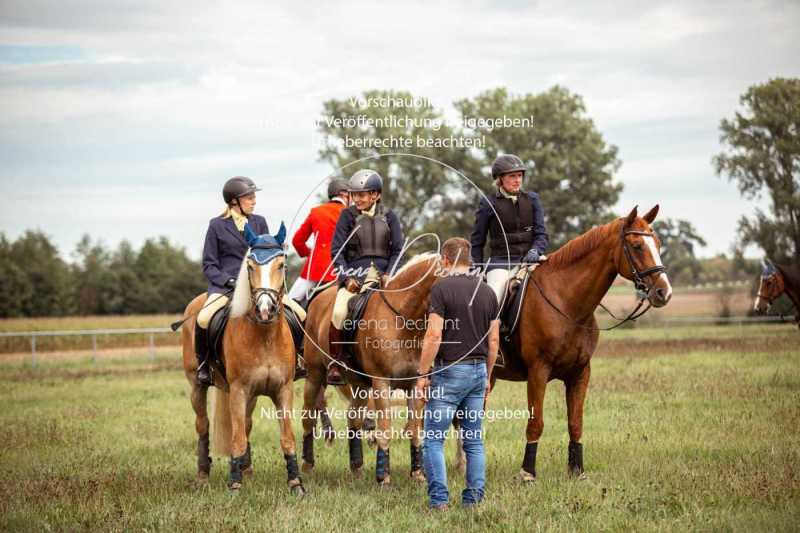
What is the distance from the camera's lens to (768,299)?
68.9 ft

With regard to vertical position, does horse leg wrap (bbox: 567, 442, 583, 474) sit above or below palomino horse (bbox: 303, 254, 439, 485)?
below

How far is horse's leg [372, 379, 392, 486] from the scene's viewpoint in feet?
28.6

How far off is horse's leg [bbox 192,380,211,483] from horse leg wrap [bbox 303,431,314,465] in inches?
46.1

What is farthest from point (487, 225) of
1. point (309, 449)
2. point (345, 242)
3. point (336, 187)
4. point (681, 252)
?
point (681, 252)

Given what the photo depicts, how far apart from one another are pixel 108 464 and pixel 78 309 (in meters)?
60.3

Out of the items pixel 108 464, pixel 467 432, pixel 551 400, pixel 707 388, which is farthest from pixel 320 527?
pixel 707 388

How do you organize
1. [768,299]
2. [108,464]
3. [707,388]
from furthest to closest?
[768,299], [707,388], [108,464]

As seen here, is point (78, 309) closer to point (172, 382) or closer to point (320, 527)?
point (172, 382)

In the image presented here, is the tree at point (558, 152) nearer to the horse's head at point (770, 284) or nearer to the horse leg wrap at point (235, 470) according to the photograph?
the horse's head at point (770, 284)

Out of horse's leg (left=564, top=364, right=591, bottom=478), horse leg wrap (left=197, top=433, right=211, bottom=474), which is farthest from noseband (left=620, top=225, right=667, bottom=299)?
horse leg wrap (left=197, top=433, right=211, bottom=474)

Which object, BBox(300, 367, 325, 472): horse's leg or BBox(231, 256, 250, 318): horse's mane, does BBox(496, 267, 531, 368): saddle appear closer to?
BBox(300, 367, 325, 472): horse's leg

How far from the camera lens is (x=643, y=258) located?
8.37 meters

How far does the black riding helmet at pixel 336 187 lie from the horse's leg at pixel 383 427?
350 cm

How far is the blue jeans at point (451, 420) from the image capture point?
728 cm
